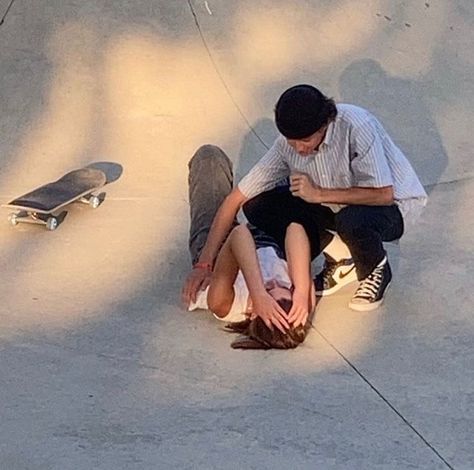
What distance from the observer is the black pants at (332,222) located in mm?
4508

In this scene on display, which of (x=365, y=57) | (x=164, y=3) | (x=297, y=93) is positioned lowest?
(x=365, y=57)

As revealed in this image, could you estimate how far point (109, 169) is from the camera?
652cm

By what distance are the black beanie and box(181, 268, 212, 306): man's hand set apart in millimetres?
694

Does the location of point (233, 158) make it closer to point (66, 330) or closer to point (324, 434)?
point (66, 330)

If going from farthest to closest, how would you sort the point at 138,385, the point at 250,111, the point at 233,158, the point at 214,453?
1. the point at 250,111
2. the point at 233,158
3. the point at 138,385
4. the point at 214,453

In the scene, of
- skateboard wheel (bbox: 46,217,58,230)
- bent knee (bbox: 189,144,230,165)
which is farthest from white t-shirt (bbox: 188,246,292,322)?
skateboard wheel (bbox: 46,217,58,230)

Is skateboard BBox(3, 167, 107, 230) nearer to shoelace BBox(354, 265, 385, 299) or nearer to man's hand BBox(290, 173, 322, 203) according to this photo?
man's hand BBox(290, 173, 322, 203)

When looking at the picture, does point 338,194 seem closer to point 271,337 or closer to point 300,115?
point 300,115

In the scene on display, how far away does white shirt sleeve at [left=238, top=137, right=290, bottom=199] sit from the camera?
15.3ft

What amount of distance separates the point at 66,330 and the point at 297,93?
4.17 ft

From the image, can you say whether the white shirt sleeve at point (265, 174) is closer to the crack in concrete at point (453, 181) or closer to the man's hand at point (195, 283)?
the man's hand at point (195, 283)

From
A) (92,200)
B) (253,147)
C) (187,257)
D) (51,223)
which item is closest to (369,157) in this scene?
(187,257)

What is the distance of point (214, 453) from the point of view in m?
3.48

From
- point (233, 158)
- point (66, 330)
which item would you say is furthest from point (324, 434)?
point (233, 158)
